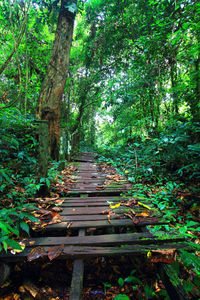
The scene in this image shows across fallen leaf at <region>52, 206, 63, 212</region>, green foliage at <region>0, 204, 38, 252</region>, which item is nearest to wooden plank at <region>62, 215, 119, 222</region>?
fallen leaf at <region>52, 206, 63, 212</region>

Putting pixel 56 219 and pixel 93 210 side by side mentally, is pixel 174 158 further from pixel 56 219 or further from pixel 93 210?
pixel 56 219

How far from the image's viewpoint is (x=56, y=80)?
505 centimetres

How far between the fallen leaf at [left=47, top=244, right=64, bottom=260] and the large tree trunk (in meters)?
3.74

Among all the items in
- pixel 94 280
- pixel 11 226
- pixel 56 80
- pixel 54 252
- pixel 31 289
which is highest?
pixel 56 80

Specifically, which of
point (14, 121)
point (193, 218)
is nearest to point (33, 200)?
point (14, 121)

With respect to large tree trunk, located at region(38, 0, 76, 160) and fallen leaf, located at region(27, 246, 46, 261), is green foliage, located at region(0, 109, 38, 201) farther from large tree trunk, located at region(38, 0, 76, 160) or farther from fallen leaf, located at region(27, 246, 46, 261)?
fallen leaf, located at region(27, 246, 46, 261)

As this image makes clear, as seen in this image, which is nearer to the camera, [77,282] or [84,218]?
[77,282]

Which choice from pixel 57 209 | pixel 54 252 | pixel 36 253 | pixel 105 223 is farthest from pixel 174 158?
pixel 36 253

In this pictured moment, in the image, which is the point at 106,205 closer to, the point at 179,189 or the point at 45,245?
the point at 45,245

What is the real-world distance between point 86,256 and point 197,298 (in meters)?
1.04

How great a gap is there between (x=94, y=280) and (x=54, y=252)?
81 cm

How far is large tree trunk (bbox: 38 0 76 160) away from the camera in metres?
4.95

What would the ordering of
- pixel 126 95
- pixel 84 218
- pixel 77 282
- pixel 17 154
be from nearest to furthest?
pixel 77 282 → pixel 84 218 → pixel 17 154 → pixel 126 95

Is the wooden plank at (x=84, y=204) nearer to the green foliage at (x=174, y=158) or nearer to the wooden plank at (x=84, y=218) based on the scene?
the wooden plank at (x=84, y=218)
